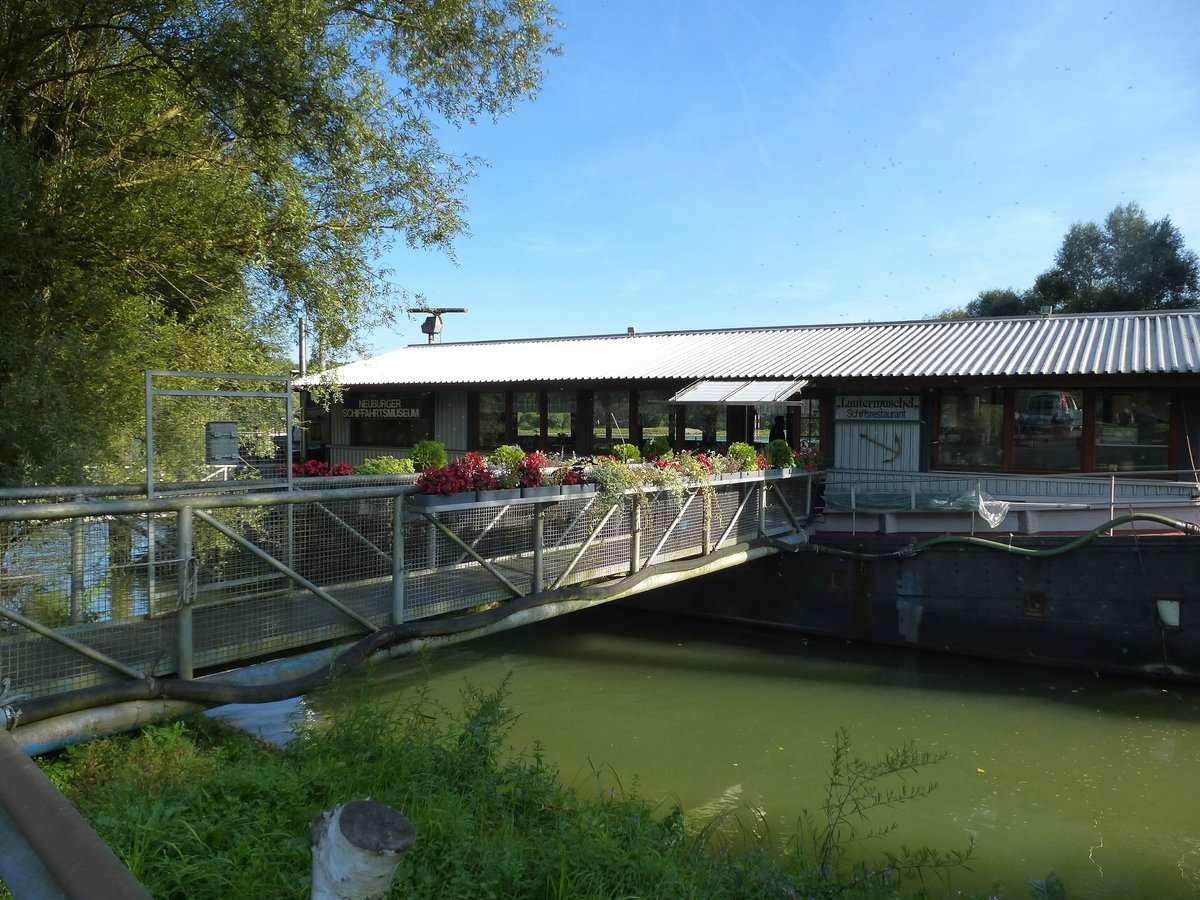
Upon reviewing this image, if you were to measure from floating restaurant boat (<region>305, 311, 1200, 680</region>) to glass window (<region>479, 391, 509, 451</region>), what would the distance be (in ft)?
2.90

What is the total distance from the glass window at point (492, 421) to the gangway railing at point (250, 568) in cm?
1021

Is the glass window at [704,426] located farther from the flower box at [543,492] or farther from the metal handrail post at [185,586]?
the metal handrail post at [185,586]

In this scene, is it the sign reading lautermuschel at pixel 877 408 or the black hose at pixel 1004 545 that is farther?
the sign reading lautermuschel at pixel 877 408

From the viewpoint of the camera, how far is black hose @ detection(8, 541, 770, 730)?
443 centimetres

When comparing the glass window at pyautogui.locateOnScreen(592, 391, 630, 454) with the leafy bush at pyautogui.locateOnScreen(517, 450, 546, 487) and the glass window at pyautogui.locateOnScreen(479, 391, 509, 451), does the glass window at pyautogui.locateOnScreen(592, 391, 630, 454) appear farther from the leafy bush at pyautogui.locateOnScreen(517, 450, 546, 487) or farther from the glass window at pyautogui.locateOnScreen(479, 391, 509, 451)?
the leafy bush at pyautogui.locateOnScreen(517, 450, 546, 487)

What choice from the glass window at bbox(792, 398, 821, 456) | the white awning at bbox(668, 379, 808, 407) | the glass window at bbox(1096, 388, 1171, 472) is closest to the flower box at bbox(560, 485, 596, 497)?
the white awning at bbox(668, 379, 808, 407)

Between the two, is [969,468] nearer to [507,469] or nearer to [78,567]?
[507,469]

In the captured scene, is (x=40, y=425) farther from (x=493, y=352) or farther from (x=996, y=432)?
(x=493, y=352)

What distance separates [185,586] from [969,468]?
1290 cm

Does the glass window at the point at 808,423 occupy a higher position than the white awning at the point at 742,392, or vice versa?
the white awning at the point at 742,392

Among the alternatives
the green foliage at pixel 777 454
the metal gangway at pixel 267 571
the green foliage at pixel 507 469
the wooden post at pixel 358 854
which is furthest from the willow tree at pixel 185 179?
the wooden post at pixel 358 854

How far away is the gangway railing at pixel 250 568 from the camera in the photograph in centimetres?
455

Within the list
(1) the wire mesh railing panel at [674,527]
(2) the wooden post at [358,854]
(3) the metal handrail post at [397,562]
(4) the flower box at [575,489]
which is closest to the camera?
(2) the wooden post at [358,854]

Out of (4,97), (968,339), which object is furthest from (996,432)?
(4,97)
